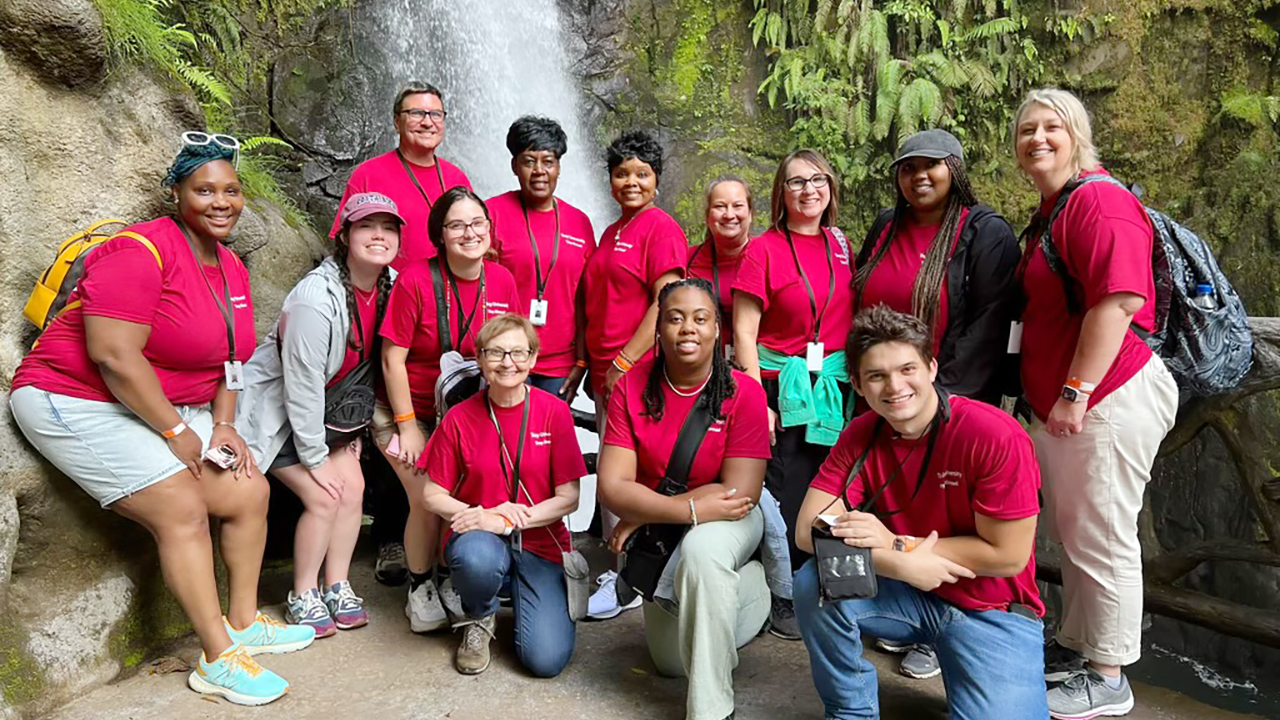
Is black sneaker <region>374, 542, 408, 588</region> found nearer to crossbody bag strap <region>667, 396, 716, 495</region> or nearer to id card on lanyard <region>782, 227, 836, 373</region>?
crossbody bag strap <region>667, 396, 716, 495</region>

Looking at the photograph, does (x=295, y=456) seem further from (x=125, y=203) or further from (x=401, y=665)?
(x=125, y=203)

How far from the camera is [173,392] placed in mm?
3701

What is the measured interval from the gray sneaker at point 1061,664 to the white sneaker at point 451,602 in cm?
239

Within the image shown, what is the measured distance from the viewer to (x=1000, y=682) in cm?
297

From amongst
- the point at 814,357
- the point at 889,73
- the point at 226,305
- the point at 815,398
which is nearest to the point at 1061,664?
the point at 815,398

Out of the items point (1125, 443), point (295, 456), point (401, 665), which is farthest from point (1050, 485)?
point (295, 456)

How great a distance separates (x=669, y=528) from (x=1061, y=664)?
162cm

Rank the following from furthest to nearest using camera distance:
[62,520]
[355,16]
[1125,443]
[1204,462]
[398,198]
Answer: [355,16], [1204,462], [398,198], [62,520], [1125,443]

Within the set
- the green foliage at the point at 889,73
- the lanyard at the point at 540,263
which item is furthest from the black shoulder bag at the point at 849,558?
the green foliage at the point at 889,73

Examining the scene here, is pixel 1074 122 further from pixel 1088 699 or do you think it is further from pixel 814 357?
pixel 1088 699

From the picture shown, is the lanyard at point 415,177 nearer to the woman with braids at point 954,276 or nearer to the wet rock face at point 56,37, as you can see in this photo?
the wet rock face at point 56,37

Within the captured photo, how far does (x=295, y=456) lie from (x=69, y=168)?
5.31ft

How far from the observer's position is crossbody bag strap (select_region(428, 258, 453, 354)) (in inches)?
166

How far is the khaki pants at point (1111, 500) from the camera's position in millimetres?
3252
